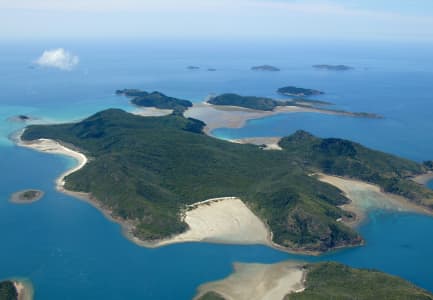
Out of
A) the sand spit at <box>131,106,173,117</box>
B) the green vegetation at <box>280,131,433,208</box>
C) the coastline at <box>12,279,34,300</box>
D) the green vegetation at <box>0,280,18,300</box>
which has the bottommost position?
the coastline at <box>12,279,34,300</box>

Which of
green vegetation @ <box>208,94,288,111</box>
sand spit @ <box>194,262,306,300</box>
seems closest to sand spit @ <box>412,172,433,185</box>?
sand spit @ <box>194,262,306,300</box>

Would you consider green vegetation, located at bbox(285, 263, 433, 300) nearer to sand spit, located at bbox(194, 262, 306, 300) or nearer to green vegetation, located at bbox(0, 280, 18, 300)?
sand spit, located at bbox(194, 262, 306, 300)

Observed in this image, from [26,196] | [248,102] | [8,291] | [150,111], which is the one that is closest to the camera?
[8,291]

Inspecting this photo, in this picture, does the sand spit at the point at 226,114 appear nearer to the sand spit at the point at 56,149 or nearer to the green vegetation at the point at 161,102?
the green vegetation at the point at 161,102

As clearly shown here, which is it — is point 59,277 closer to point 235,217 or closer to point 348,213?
point 235,217

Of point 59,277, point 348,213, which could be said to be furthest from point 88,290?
point 348,213

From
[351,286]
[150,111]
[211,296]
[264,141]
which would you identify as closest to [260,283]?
[211,296]

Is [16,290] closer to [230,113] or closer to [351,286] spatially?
[351,286]
